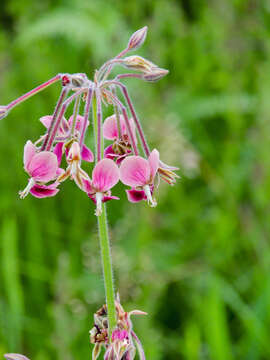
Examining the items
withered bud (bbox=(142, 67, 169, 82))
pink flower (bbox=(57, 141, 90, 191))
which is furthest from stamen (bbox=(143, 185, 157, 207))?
withered bud (bbox=(142, 67, 169, 82))

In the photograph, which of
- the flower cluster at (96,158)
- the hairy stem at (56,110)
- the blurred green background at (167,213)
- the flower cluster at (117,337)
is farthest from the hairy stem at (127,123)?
the blurred green background at (167,213)

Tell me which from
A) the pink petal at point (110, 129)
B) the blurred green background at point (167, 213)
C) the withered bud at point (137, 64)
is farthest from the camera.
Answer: the blurred green background at point (167, 213)

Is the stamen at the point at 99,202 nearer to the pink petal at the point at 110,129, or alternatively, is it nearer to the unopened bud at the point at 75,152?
the unopened bud at the point at 75,152

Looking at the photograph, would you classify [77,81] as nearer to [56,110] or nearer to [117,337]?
[56,110]

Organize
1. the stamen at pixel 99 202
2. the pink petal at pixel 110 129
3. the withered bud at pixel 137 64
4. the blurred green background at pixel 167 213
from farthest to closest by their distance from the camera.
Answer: the blurred green background at pixel 167 213, the pink petal at pixel 110 129, the withered bud at pixel 137 64, the stamen at pixel 99 202

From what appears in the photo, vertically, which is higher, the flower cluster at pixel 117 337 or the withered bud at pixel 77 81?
the withered bud at pixel 77 81

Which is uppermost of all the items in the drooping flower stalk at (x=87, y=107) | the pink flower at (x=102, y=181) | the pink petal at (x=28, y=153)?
the drooping flower stalk at (x=87, y=107)

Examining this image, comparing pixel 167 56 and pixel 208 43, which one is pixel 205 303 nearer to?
pixel 167 56
